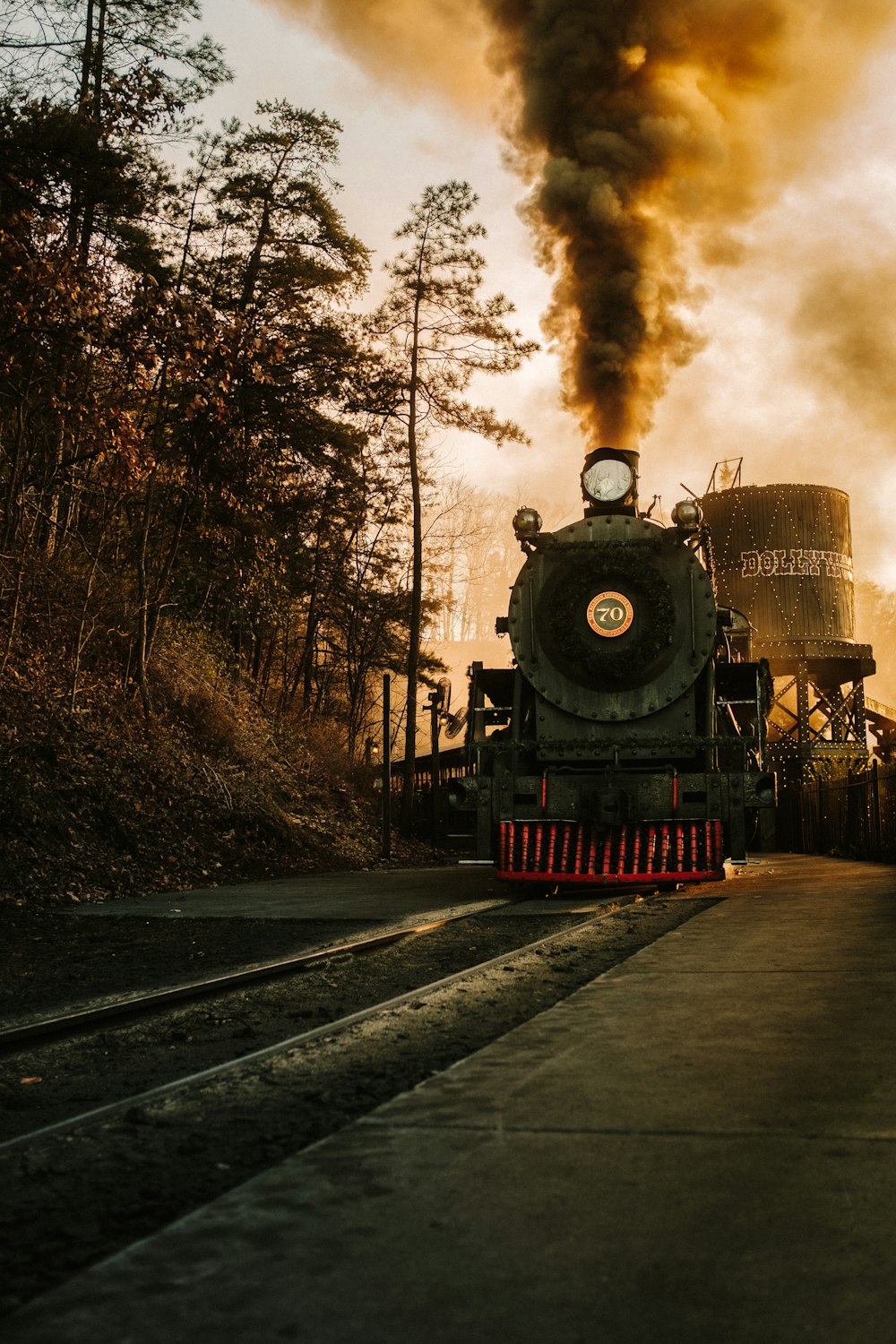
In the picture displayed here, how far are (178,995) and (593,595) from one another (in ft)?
22.6

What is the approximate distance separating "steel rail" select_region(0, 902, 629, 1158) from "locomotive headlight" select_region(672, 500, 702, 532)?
238 inches

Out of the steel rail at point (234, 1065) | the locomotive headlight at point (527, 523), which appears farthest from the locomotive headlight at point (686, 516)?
the steel rail at point (234, 1065)

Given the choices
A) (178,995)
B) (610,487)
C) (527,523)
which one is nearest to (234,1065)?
(178,995)

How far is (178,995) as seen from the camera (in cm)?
529

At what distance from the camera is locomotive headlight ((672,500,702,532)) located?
1102 centimetres

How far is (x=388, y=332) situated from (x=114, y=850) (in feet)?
51.8

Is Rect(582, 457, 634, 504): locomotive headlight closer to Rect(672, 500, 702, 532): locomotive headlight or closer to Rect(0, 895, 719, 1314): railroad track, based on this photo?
Rect(672, 500, 702, 532): locomotive headlight

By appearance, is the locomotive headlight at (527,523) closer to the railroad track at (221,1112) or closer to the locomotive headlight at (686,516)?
the locomotive headlight at (686,516)

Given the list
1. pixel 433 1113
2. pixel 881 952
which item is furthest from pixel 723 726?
pixel 433 1113

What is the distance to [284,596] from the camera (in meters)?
23.3

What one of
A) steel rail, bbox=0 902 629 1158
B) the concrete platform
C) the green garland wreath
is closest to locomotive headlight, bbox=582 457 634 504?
the green garland wreath

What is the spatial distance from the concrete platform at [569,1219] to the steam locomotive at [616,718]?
6396 millimetres

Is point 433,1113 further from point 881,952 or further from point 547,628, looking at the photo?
point 547,628

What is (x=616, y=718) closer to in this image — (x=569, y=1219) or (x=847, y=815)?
(x=569, y=1219)
